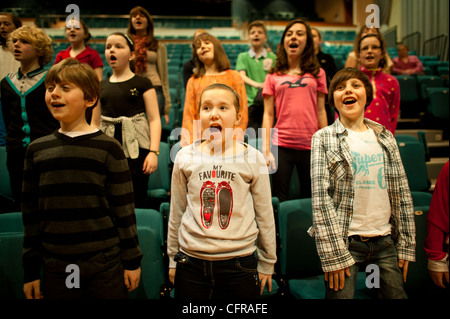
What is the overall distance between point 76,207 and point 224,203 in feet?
1.59

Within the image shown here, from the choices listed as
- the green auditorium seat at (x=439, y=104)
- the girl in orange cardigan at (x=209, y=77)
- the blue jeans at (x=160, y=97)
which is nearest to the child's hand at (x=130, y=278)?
the girl in orange cardigan at (x=209, y=77)

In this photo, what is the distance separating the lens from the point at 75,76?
99 centimetres

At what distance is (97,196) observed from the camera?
38.6 inches

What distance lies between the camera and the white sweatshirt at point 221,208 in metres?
1.06

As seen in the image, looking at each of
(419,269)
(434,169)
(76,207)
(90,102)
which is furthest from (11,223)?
(434,169)

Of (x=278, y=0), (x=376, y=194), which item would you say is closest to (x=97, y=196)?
(x=376, y=194)

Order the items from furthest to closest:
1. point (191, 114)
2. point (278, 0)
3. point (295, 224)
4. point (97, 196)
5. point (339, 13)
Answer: point (278, 0) → point (339, 13) → point (191, 114) → point (295, 224) → point (97, 196)

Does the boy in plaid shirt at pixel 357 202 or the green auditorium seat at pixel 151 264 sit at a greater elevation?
the boy in plaid shirt at pixel 357 202

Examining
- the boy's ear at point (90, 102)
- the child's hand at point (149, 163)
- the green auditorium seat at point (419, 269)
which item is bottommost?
the green auditorium seat at point (419, 269)

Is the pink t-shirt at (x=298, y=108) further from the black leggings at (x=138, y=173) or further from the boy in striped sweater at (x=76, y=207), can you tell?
the boy in striped sweater at (x=76, y=207)

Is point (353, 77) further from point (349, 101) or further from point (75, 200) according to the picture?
point (75, 200)

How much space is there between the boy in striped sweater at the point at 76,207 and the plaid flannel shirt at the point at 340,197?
67 centimetres
